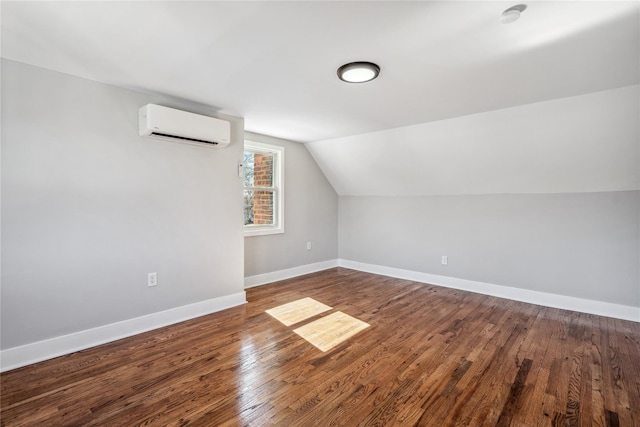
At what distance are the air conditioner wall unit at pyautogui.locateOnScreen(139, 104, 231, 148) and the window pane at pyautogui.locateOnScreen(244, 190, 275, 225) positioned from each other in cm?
119

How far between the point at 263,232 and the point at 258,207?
0.38 meters

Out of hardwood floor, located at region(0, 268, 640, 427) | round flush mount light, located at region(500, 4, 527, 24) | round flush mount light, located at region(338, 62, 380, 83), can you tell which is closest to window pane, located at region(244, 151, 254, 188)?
hardwood floor, located at region(0, 268, 640, 427)

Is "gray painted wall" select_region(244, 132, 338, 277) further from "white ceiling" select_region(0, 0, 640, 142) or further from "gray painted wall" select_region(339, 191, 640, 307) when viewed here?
"white ceiling" select_region(0, 0, 640, 142)

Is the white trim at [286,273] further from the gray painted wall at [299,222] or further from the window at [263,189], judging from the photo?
the window at [263,189]

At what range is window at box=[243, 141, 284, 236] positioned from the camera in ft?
13.9

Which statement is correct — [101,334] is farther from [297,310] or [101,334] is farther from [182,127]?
A: [182,127]

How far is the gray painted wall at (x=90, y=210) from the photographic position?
7.06 feet

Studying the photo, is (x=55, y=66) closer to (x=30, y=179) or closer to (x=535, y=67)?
(x=30, y=179)

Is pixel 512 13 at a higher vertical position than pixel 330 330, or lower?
higher

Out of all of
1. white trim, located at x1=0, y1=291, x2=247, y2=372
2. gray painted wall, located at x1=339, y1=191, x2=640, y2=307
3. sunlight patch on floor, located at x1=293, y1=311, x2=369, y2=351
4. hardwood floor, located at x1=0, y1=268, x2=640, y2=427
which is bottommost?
hardwood floor, located at x1=0, y1=268, x2=640, y2=427

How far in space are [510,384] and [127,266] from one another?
3.08 m

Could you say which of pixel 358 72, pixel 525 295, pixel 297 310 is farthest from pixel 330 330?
pixel 525 295

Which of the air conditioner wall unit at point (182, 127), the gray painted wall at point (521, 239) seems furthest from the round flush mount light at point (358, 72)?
the gray painted wall at point (521, 239)

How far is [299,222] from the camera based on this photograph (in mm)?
4832
